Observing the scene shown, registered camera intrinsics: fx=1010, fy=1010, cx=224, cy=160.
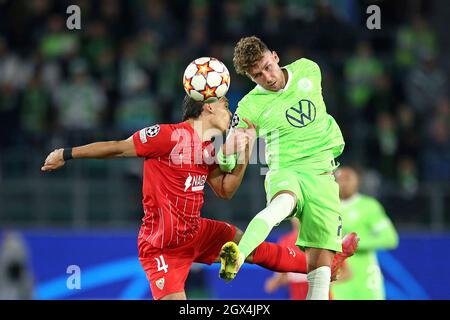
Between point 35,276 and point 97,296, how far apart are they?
33.2 inches

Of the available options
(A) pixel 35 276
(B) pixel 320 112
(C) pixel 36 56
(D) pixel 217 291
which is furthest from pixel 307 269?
(C) pixel 36 56

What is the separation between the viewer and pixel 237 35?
48.2 feet

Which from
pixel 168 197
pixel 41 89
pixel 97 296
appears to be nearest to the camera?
pixel 168 197

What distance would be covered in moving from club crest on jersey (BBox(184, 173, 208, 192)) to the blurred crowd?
5.37 meters

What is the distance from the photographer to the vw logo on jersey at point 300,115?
795 cm

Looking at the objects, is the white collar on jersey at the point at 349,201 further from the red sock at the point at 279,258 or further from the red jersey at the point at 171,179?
the red jersey at the point at 171,179

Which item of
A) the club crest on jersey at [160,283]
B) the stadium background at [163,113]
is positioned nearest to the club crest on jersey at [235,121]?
the club crest on jersey at [160,283]

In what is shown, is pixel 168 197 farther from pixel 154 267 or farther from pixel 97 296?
pixel 97 296

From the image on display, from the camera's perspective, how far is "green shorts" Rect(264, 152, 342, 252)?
26.0 feet

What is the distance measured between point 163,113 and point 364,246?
4.42m

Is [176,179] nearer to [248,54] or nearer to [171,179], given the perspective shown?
[171,179]

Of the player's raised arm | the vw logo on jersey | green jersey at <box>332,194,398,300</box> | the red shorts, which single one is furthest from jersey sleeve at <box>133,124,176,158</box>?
green jersey at <box>332,194,398,300</box>

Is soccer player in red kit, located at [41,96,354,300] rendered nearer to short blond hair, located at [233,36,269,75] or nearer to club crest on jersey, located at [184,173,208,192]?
club crest on jersey, located at [184,173,208,192]

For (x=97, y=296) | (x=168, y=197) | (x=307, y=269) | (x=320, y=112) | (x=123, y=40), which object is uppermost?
(x=123, y=40)
